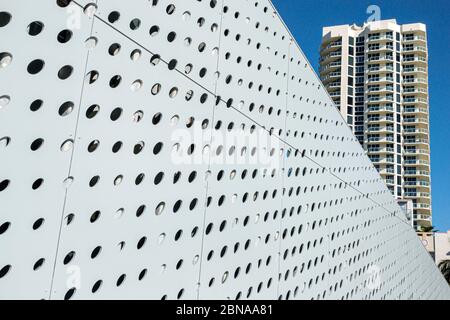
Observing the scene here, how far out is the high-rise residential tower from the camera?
202 feet

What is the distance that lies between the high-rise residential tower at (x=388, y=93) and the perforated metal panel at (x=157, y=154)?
60106 millimetres

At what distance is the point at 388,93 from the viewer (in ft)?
212

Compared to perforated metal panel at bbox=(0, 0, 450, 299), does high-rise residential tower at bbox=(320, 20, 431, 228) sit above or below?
above

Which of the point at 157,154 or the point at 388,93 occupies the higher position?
the point at 388,93

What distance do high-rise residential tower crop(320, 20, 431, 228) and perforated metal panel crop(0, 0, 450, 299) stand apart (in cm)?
6011

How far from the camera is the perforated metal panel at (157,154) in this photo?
2.54 meters

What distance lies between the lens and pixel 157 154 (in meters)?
3.43

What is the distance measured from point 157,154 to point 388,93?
6733 cm

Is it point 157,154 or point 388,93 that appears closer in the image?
point 157,154

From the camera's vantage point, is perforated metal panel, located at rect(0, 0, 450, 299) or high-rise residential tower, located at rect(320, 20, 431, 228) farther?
high-rise residential tower, located at rect(320, 20, 431, 228)

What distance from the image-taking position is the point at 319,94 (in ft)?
22.1

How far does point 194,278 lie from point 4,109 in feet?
7.30

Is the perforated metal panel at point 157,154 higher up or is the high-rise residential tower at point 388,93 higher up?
the high-rise residential tower at point 388,93
